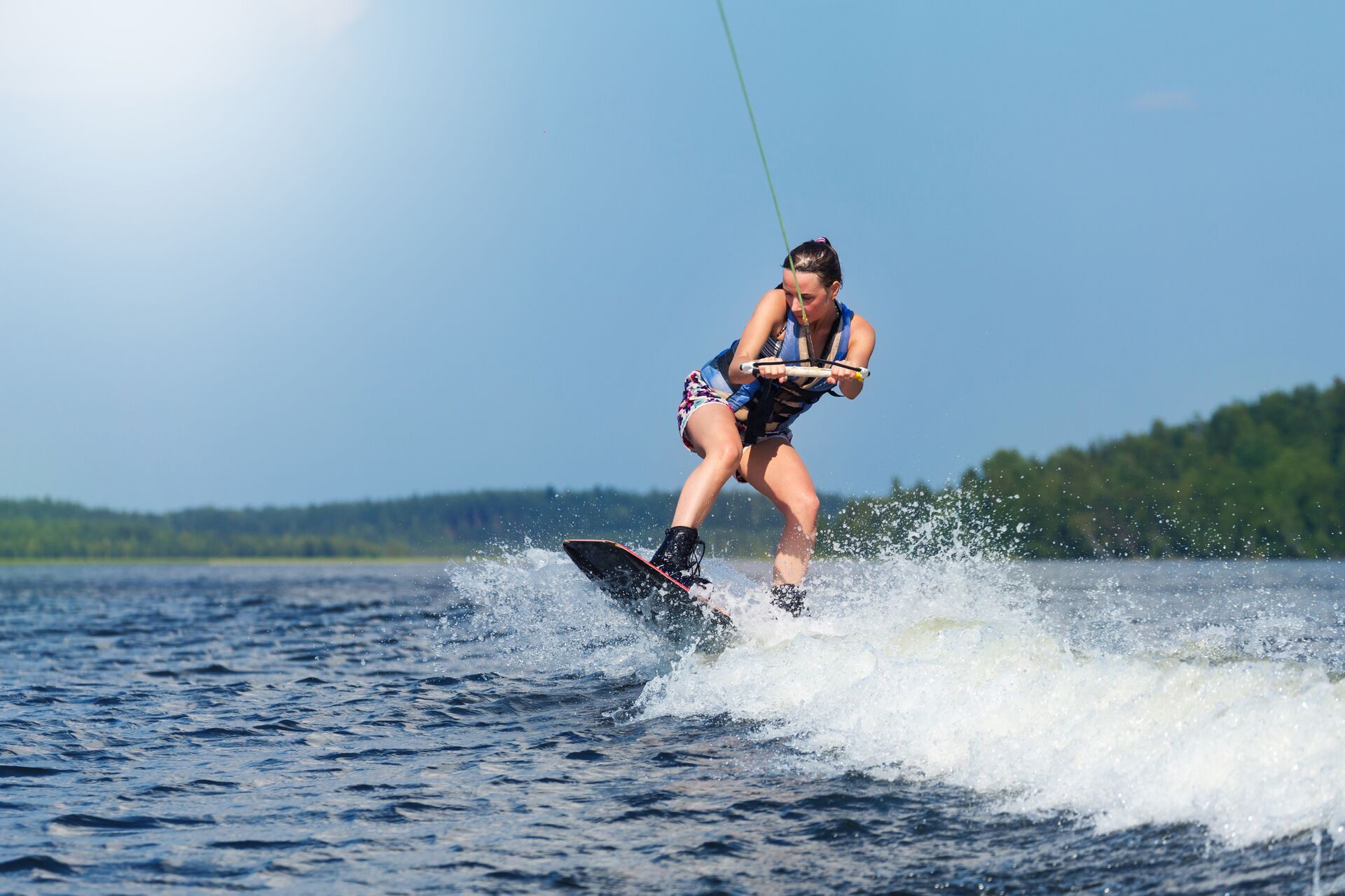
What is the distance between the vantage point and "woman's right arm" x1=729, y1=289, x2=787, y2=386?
6594mm

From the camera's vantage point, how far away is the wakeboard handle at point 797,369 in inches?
248

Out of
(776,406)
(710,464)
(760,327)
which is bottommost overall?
(710,464)

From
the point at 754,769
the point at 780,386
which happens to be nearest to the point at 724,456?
the point at 780,386

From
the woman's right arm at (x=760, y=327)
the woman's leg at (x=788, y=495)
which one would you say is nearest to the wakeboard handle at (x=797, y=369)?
the woman's right arm at (x=760, y=327)

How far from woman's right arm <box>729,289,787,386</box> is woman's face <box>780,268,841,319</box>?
0.08m

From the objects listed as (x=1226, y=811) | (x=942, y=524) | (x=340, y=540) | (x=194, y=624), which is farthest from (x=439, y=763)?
(x=340, y=540)

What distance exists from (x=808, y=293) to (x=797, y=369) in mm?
555

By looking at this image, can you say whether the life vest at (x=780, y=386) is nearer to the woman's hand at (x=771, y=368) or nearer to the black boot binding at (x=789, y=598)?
the woman's hand at (x=771, y=368)

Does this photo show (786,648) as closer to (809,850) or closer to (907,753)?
(907,753)

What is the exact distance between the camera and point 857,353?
6.82m

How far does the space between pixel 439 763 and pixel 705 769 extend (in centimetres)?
122

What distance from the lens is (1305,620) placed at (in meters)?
11.7

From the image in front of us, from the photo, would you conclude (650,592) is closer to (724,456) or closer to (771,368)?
(724,456)

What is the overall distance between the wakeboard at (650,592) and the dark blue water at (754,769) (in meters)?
0.21
